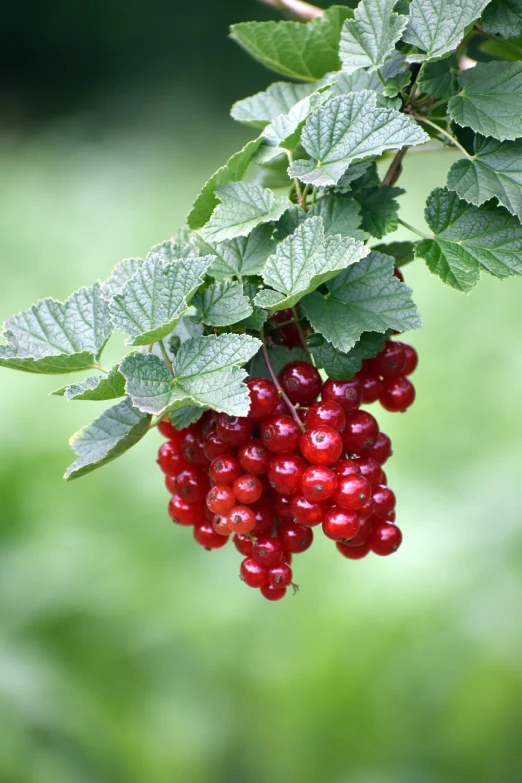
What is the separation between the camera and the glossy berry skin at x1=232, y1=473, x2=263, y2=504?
62 cm

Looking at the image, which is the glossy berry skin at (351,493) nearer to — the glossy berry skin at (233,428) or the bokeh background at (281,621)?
the glossy berry skin at (233,428)

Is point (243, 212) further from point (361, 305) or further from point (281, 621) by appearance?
point (281, 621)

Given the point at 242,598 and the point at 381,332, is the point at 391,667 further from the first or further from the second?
the point at 381,332

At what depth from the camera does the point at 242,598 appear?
1.74 m

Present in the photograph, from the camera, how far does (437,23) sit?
0.62 m

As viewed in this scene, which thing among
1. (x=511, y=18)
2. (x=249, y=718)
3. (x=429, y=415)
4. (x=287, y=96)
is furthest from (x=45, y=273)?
(x=511, y=18)

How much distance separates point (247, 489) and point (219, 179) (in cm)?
24

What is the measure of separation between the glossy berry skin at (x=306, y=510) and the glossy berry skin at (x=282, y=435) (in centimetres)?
4

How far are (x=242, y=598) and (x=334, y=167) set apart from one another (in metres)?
1.28

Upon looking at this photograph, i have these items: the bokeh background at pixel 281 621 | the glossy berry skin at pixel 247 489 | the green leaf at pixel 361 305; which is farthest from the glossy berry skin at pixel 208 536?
the bokeh background at pixel 281 621

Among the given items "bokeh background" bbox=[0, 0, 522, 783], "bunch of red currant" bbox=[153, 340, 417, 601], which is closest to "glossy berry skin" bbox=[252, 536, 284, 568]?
"bunch of red currant" bbox=[153, 340, 417, 601]

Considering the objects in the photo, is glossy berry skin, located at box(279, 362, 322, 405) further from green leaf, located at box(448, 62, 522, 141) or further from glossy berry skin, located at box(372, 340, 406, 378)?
green leaf, located at box(448, 62, 522, 141)

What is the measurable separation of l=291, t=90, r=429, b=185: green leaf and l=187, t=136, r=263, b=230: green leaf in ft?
0.19

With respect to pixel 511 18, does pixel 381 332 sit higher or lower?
lower
